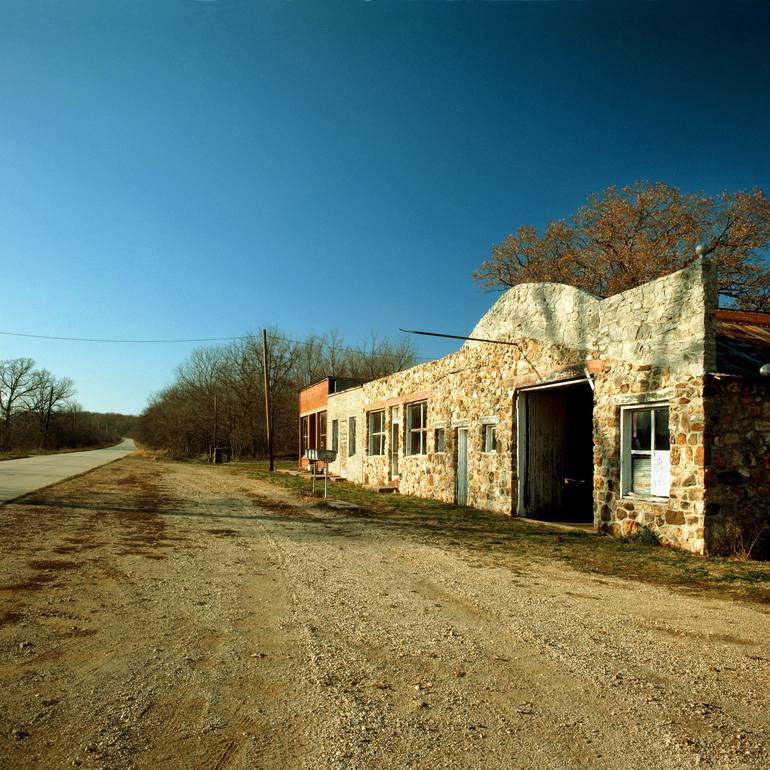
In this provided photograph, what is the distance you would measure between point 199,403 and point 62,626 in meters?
53.1

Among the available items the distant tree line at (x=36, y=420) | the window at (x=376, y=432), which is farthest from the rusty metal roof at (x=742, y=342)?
the distant tree line at (x=36, y=420)

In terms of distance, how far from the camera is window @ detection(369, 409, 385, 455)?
74.4ft

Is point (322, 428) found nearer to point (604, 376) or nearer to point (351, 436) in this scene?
point (351, 436)

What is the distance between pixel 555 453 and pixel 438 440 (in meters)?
4.57

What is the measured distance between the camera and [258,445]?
5416 centimetres

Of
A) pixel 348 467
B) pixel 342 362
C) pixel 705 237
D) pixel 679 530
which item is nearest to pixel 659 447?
pixel 679 530

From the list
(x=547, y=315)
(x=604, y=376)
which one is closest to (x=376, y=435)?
(x=547, y=315)

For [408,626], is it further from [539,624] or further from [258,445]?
[258,445]

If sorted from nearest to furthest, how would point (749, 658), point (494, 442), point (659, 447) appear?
1. point (749, 658)
2. point (659, 447)
3. point (494, 442)

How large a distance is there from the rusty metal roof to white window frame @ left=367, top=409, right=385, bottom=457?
12.1m

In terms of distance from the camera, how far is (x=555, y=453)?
14.2 metres

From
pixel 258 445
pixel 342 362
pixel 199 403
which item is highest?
pixel 342 362

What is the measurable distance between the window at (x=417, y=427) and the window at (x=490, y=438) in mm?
3737

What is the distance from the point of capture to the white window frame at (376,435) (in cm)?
2253
